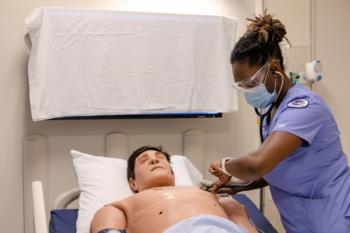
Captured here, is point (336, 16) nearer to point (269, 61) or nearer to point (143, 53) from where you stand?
point (143, 53)

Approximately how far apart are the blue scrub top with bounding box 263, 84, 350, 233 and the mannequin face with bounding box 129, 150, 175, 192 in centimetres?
56

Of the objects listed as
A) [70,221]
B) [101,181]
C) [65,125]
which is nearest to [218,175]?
[101,181]

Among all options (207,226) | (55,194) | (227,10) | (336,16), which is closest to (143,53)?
(227,10)

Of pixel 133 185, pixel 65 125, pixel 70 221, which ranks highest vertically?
pixel 65 125

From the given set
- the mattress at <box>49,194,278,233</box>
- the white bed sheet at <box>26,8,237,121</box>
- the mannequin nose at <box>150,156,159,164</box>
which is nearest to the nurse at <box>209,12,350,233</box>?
the mattress at <box>49,194,278,233</box>

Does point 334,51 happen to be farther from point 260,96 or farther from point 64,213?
point 64,213

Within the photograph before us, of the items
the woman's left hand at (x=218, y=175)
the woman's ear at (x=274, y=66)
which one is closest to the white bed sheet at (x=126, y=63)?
the woman's left hand at (x=218, y=175)

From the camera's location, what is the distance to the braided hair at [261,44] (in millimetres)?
1519

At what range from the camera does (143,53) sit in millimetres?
2459

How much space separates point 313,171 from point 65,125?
1525 mm

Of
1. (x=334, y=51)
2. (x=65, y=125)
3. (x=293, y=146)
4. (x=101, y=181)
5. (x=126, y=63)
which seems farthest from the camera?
(x=334, y=51)

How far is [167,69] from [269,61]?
1.06m

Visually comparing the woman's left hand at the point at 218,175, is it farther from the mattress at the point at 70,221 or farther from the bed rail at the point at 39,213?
the bed rail at the point at 39,213

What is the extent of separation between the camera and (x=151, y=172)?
6.42 feet
